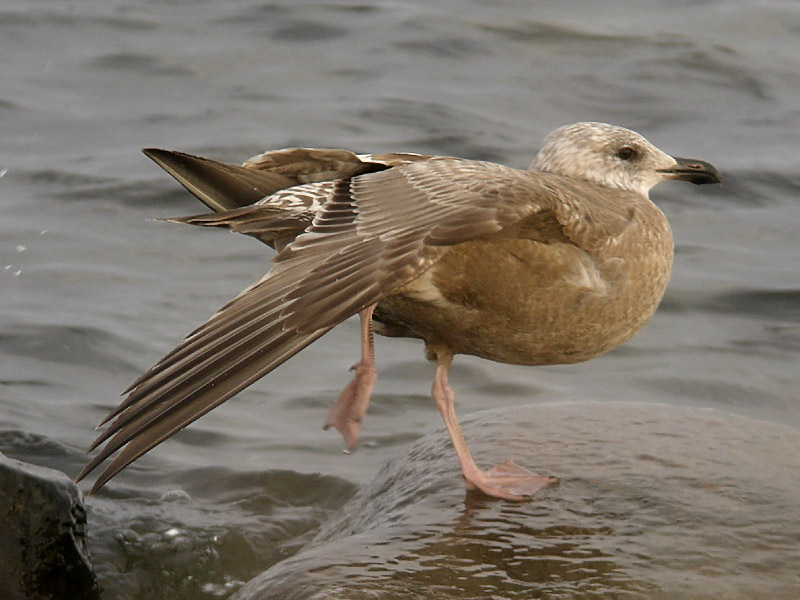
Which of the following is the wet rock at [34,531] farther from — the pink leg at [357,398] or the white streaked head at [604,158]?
the white streaked head at [604,158]

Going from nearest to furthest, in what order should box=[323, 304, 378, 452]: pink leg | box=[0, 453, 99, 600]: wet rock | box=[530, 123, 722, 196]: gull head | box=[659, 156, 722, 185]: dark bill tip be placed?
box=[0, 453, 99, 600]: wet rock, box=[323, 304, 378, 452]: pink leg, box=[530, 123, 722, 196]: gull head, box=[659, 156, 722, 185]: dark bill tip

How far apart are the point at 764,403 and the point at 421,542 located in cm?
368

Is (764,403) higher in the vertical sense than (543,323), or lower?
lower

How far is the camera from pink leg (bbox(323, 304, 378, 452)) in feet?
17.1

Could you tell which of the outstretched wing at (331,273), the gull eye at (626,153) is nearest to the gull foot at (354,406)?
the outstretched wing at (331,273)

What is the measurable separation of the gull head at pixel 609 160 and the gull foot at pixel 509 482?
4.75 ft

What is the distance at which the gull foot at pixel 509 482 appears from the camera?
4656 mm

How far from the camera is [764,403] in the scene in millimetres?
7395

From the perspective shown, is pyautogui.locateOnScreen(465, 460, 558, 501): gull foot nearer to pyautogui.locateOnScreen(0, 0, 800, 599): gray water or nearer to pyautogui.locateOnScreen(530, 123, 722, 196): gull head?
pyautogui.locateOnScreen(0, 0, 800, 599): gray water

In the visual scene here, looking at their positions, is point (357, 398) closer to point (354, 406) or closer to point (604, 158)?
point (354, 406)

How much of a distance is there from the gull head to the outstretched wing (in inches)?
30.3

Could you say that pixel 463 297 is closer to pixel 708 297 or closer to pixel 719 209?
pixel 708 297

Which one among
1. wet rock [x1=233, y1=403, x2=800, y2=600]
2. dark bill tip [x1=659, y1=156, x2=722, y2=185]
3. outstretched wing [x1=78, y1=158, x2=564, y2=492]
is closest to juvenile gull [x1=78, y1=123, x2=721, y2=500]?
outstretched wing [x1=78, y1=158, x2=564, y2=492]

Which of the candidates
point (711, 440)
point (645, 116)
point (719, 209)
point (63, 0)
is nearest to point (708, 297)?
point (719, 209)
